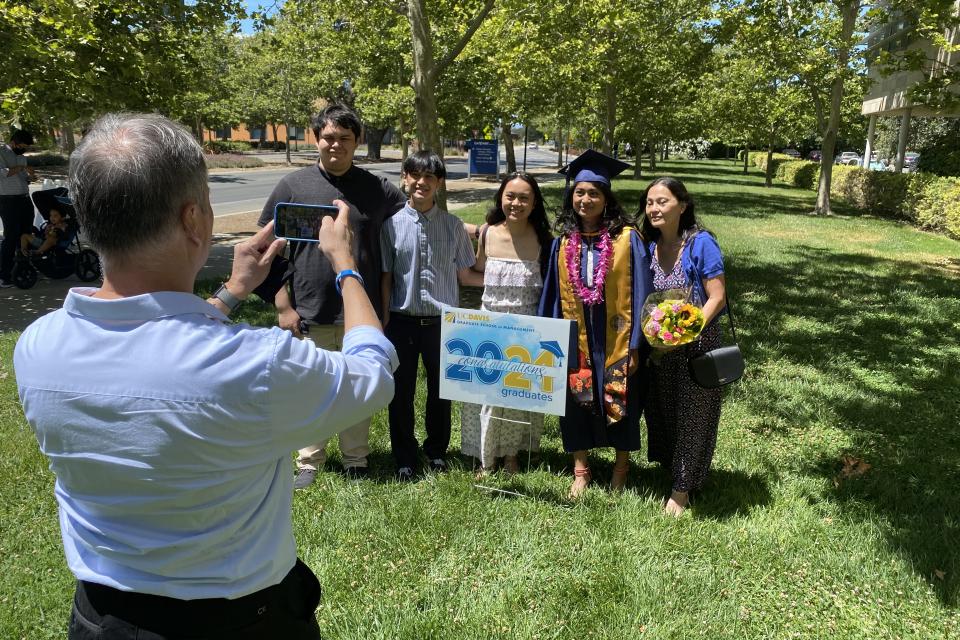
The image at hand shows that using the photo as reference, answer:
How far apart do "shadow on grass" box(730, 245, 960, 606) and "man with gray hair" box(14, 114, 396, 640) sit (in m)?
3.26

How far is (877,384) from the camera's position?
231 inches

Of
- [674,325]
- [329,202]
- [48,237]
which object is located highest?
[329,202]

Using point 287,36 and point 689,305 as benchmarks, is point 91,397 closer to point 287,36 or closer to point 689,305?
point 689,305

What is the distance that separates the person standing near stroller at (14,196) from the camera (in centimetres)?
851

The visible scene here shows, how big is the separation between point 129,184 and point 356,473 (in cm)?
328

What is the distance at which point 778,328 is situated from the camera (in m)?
7.53

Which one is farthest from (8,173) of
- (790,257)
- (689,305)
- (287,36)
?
(790,257)

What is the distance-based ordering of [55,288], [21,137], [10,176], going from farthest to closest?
[55,288]
[10,176]
[21,137]

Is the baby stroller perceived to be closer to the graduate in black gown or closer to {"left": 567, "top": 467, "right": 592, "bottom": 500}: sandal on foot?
the graduate in black gown

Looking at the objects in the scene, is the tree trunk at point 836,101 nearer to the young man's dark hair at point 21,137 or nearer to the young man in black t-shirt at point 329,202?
the young man in black t-shirt at point 329,202

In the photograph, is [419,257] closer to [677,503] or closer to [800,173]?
[677,503]

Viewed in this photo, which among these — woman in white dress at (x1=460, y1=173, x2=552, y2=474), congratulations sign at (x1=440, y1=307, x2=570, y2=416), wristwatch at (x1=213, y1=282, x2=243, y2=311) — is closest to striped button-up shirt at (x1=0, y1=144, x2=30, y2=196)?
woman in white dress at (x1=460, y1=173, x2=552, y2=474)

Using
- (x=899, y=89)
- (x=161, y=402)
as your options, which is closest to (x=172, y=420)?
(x=161, y=402)

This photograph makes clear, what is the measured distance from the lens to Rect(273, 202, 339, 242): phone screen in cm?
194
